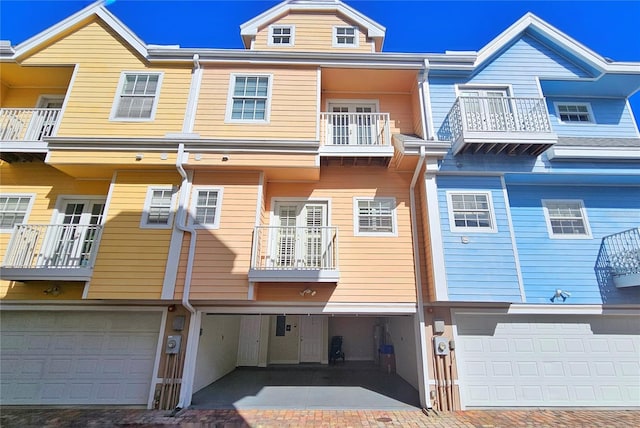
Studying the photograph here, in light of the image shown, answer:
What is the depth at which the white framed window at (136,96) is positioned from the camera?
766 cm

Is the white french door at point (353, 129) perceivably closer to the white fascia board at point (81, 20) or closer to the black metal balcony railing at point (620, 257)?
the white fascia board at point (81, 20)

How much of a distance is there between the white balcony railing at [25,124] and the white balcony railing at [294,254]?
6699mm

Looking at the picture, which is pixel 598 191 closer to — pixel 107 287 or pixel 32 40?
pixel 107 287

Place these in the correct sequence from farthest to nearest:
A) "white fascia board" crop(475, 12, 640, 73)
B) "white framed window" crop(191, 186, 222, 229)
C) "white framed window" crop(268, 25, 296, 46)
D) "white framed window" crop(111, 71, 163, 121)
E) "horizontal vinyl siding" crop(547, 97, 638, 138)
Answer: "white framed window" crop(268, 25, 296, 46), "horizontal vinyl siding" crop(547, 97, 638, 138), "white fascia board" crop(475, 12, 640, 73), "white framed window" crop(111, 71, 163, 121), "white framed window" crop(191, 186, 222, 229)

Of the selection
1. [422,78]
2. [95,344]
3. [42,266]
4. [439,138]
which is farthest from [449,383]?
[42,266]

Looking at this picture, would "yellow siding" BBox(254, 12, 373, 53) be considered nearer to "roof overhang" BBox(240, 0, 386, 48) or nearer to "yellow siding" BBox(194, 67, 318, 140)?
"roof overhang" BBox(240, 0, 386, 48)

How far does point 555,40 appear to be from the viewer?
8211mm

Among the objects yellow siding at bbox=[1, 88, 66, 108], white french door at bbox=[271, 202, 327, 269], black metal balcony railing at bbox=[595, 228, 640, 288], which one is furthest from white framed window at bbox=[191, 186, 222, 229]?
black metal balcony railing at bbox=[595, 228, 640, 288]

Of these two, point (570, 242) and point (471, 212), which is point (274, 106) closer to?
point (471, 212)

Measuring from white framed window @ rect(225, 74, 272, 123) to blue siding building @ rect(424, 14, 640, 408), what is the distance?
4.70m

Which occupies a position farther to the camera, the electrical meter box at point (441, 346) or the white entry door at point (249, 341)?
the white entry door at point (249, 341)

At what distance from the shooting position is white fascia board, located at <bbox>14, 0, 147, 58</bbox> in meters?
7.98

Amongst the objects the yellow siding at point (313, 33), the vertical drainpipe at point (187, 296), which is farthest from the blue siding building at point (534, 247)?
the vertical drainpipe at point (187, 296)

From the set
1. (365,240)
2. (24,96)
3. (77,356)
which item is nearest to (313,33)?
(365,240)
